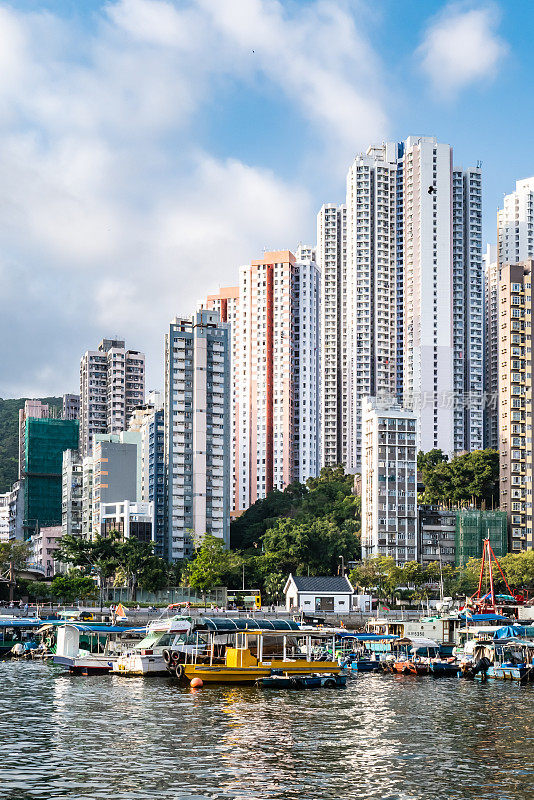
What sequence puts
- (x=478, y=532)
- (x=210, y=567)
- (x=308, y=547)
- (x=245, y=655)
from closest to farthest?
(x=245, y=655)
(x=210, y=567)
(x=308, y=547)
(x=478, y=532)

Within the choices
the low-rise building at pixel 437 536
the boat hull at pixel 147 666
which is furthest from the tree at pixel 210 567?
the boat hull at pixel 147 666

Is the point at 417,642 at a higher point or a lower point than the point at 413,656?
higher

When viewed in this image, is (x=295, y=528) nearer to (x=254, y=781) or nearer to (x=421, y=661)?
(x=421, y=661)

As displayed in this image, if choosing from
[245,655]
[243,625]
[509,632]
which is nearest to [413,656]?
[509,632]

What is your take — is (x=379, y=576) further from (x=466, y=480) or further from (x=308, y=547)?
(x=466, y=480)

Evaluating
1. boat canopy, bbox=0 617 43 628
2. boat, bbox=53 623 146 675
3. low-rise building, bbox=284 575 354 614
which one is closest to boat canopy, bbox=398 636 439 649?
boat, bbox=53 623 146 675

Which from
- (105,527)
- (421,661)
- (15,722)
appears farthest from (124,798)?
(105,527)

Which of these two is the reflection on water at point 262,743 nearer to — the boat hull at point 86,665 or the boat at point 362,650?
the boat hull at point 86,665
